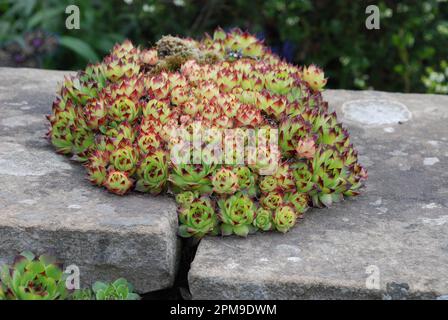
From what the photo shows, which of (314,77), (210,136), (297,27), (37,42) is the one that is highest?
(297,27)

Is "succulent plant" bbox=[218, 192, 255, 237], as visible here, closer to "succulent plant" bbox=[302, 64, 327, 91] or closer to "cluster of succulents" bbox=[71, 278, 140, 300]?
"cluster of succulents" bbox=[71, 278, 140, 300]

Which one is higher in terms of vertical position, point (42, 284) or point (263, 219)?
point (263, 219)

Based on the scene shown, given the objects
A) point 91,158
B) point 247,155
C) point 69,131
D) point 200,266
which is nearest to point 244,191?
point 247,155

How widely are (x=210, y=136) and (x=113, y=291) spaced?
2.05 feet

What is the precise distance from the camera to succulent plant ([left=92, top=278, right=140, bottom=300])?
2416mm

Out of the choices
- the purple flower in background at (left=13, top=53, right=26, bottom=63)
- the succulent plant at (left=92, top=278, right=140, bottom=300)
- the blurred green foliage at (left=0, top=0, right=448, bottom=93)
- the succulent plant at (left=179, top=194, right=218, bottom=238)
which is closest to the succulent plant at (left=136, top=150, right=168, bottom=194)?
the succulent plant at (left=179, top=194, right=218, bottom=238)

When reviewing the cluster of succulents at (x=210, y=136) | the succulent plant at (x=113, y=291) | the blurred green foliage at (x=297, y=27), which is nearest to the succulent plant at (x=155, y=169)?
the cluster of succulents at (x=210, y=136)

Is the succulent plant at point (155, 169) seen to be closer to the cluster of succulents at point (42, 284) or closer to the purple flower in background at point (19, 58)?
the cluster of succulents at point (42, 284)

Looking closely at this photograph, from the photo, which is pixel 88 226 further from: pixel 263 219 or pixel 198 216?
pixel 263 219

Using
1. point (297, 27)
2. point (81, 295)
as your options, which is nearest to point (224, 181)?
point (81, 295)

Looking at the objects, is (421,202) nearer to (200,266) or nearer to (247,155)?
(247,155)

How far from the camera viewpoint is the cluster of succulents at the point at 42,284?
2.34 meters

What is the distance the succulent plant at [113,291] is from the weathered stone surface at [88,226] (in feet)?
0.20

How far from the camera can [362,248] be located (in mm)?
2584
